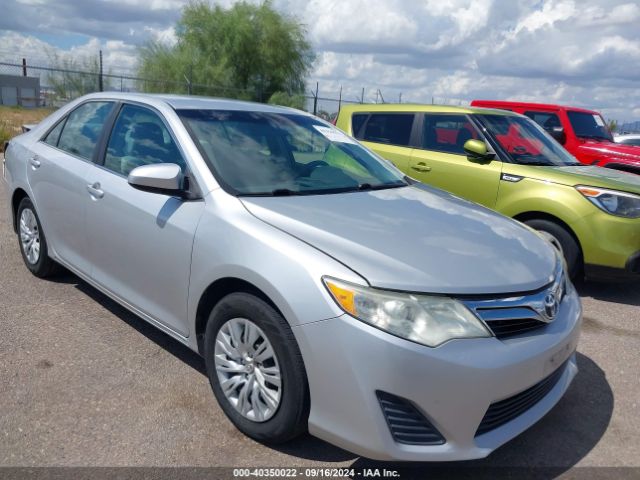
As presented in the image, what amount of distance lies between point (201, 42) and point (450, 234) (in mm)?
26484

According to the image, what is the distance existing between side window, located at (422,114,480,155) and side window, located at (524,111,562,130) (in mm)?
3668

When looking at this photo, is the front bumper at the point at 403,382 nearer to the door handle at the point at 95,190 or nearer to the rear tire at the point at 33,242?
the door handle at the point at 95,190

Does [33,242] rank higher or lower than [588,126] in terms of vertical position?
lower

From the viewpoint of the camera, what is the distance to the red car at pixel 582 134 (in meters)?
8.82

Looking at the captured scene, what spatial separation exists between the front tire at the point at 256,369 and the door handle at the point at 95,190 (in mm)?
1317

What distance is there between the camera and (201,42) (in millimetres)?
26844

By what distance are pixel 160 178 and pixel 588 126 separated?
343 inches

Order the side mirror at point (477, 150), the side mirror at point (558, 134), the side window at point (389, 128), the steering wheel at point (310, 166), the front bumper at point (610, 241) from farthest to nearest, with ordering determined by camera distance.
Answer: the side mirror at point (558, 134) < the side window at point (389, 128) < the side mirror at point (477, 150) < the front bumper at point (610, 241) < the steering wheel at point (310, 166)

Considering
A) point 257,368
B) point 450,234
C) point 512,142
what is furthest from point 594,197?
point 257,368

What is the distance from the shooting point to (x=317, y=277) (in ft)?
7.68

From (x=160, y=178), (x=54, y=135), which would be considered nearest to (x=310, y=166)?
(x=160, y=178)

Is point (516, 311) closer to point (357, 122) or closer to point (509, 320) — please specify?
point (509, 320)

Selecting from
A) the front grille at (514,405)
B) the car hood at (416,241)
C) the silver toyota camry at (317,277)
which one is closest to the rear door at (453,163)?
the silver toyota camry at (317,277)

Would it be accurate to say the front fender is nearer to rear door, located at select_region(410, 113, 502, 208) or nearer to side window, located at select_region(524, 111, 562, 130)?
rear door, located at select_region(410, 113, 502, 208)
